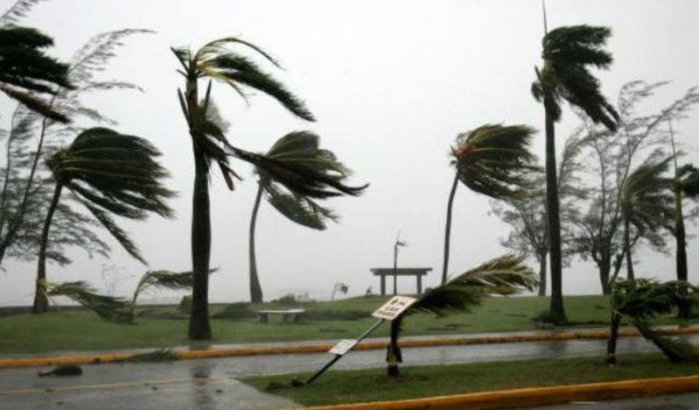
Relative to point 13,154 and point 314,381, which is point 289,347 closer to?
point 314,381

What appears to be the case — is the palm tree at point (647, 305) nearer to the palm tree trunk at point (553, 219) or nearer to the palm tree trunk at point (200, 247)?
the palm tree trunk at point (200, 247)

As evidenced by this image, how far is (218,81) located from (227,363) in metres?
6.47

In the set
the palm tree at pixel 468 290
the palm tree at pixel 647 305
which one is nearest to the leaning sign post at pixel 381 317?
the palm tree at pixel 468 290

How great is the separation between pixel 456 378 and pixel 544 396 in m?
1.52

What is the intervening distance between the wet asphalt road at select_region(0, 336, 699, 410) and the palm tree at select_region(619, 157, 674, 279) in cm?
1344

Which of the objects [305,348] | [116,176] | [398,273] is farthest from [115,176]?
[398,273]

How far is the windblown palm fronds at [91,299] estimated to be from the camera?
16.3 metres

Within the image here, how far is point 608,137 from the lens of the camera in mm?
36375

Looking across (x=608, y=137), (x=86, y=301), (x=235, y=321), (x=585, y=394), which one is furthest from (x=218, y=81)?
(x=608, y=137)

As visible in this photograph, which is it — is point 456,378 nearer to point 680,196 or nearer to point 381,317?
point 381,317

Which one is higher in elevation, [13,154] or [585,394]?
[13,154]

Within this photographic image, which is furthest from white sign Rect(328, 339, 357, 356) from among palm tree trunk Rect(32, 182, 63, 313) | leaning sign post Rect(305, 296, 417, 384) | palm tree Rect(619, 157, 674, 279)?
palm tree Rect(619, 157, 674, 279)

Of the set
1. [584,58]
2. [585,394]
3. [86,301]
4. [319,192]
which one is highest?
[584,58]

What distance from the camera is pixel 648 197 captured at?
99.5 feet
